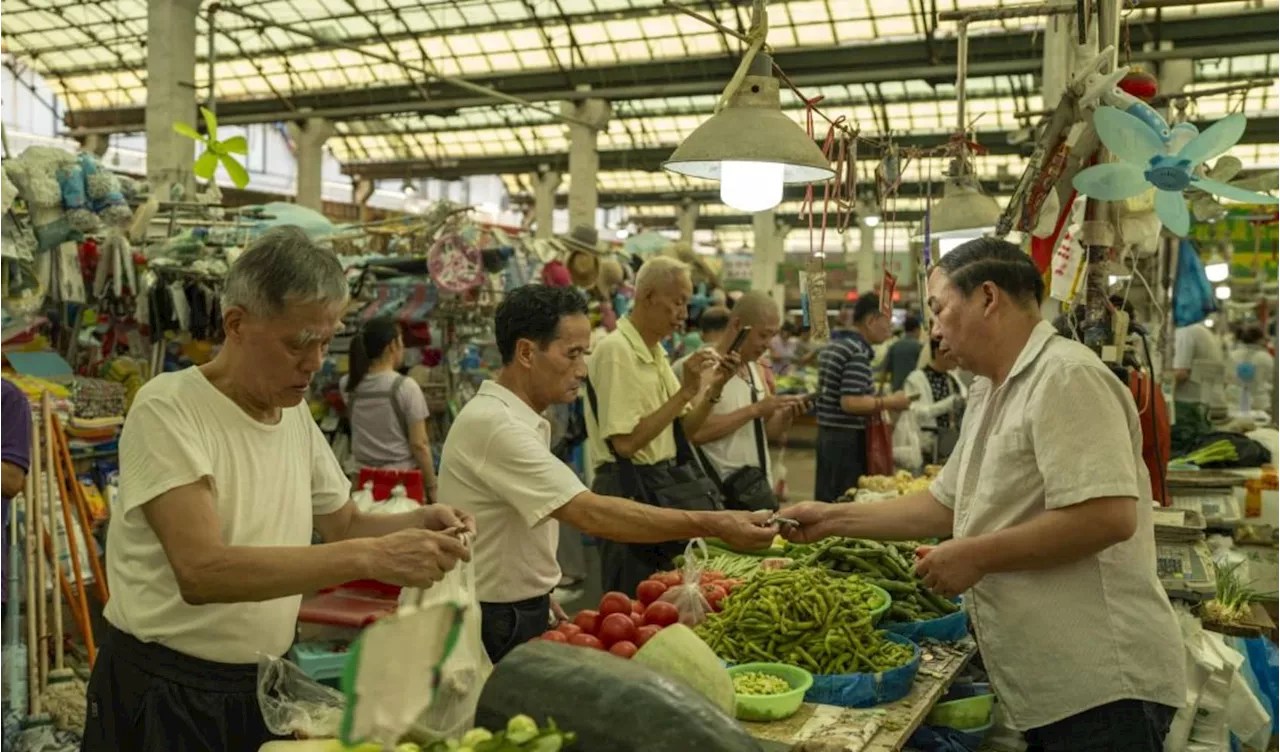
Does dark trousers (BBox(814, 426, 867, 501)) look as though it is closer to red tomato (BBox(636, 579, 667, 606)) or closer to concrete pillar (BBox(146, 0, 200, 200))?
red tomato (BBox(636, 579, 667, 606))

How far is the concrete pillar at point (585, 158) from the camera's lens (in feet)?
51.7

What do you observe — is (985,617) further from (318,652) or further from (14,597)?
(14,597)

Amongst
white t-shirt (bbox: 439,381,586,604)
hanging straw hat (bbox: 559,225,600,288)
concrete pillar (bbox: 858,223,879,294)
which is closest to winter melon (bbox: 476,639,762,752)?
white t-shirt (bbox: 439,381,586,604)

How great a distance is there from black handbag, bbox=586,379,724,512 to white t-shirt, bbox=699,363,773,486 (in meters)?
0.81

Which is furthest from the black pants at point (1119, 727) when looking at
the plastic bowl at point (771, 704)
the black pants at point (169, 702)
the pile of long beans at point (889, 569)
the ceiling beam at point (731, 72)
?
the ceiling beam at point (731, 72)

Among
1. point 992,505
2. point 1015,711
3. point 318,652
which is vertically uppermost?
point 992,505

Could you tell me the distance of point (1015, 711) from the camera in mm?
2465

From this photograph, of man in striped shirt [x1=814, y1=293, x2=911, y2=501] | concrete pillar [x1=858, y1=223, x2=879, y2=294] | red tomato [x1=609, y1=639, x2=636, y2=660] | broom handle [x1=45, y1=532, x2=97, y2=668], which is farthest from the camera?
concrete pillar [x1=858, y1=223, x2=879, y2=294]

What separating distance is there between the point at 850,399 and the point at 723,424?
167 centimetres

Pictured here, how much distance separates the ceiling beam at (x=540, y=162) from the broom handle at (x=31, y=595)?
549 inches

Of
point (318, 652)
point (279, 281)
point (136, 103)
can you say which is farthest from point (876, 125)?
point (279, 281)

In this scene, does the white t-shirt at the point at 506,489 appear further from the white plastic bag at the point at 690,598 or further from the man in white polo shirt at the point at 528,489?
the white plastic bag at the point at 690,598

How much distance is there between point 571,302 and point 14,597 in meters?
3.04

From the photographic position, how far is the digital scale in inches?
153
